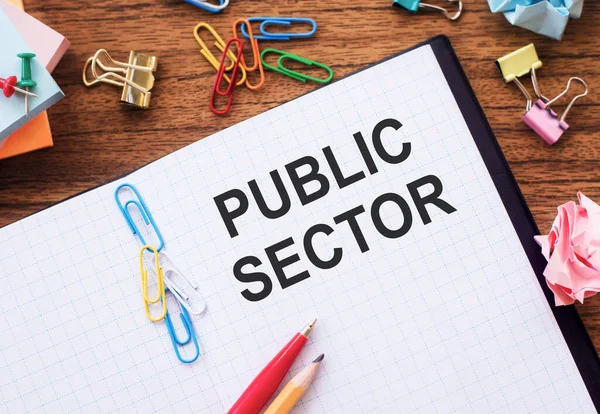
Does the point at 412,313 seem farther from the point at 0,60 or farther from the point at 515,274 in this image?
the point at 0,60

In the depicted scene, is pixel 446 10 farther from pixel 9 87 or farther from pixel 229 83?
pixel 9 87

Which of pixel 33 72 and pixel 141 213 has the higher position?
pixel 33 72

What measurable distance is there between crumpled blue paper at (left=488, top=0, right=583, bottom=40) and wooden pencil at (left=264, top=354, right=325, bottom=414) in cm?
58

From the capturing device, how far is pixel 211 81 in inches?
35.8

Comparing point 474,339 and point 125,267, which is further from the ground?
point 125,267

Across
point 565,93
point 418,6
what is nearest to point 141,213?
point 418,6

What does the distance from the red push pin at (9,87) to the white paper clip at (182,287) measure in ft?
0.98

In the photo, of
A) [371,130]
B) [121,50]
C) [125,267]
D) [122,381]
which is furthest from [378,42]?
[122,381]

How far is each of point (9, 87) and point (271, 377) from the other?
55cm

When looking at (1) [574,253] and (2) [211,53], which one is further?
(2) [211,53]

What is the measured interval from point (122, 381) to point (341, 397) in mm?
322

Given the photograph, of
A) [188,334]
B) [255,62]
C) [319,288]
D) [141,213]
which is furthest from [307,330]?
[255,62]

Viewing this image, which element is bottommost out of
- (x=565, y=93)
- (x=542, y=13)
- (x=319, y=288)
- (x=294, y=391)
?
(x=294, y=391)

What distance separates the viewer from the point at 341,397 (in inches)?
34.4
